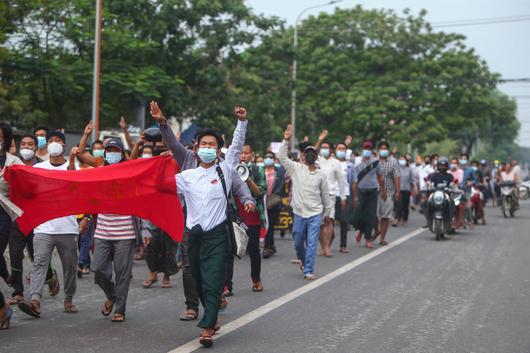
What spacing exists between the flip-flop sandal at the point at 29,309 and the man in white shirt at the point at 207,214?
1.76 meters

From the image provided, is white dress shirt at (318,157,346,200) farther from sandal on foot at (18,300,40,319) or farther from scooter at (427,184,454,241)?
sandal on foot at (18,300,40,319)

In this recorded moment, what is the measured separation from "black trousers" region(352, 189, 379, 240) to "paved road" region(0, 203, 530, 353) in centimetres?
267

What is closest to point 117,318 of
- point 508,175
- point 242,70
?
point 508,175

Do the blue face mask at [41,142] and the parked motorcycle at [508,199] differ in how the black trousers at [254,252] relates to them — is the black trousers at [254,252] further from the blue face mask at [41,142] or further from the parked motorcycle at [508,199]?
the parked motorcycle at [508,199]

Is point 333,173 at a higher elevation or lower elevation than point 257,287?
higher

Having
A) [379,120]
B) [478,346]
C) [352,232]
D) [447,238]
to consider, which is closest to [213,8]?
[352,232]

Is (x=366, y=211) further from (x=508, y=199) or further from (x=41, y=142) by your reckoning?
(x=508, y=199)

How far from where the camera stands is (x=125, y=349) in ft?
24.3

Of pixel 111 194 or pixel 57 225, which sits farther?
pixel 57 225

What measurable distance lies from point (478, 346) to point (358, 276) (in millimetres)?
5028

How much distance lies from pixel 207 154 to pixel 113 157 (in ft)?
5.98

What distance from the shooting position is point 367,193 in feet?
57.3

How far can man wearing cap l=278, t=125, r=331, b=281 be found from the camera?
41.4ft

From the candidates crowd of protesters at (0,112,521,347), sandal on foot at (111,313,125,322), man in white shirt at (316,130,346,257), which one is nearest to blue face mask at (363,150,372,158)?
man in white shirt at (316,130,346,257)
